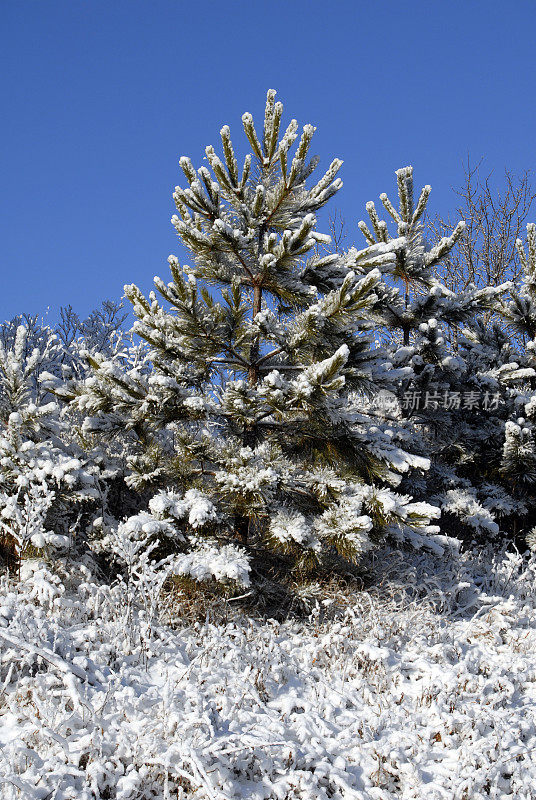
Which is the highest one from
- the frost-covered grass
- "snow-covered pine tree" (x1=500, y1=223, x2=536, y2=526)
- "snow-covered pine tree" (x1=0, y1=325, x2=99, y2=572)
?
"snow-covered pine tree" (x1=500, y1=223, x2=536, y2=526)

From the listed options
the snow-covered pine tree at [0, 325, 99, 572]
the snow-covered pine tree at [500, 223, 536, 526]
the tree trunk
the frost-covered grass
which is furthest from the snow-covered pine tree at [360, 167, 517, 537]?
the snow-covered pine tree at [0, 325, 99, 572]

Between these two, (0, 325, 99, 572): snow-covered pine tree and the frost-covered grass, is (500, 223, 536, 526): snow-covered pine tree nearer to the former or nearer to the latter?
the frost-covered grass

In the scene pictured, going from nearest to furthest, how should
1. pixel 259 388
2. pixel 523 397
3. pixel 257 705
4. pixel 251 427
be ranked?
pixel 257 705
pixel 259 388
pixel 251 427
pixel 523 397

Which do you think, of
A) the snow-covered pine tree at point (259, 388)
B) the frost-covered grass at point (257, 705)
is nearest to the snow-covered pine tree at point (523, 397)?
the snow-covered pine tree at point (259, 388)

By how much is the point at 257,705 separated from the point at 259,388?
2.74 m

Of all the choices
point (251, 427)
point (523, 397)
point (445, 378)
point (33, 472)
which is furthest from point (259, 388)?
point (523, 397)

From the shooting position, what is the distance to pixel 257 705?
3539 millimetres

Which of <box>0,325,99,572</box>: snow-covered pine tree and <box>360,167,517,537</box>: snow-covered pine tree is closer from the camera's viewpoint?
<box>0,325,99,572</box>: snow-covered pine tree

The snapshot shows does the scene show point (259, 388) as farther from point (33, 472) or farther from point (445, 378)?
point (445, 378)

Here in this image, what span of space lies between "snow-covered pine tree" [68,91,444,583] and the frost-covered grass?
765mm

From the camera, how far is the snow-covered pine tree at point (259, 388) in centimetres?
500

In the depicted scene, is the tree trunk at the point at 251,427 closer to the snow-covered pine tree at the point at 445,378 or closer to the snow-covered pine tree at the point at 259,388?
the snow-covered pine tree at the point at 259,388

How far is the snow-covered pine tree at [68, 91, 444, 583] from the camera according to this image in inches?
197

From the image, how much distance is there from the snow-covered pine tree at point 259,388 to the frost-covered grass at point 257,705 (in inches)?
30.1
